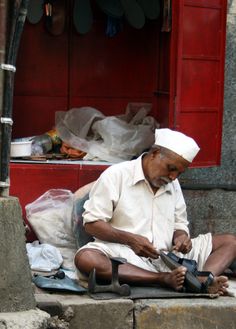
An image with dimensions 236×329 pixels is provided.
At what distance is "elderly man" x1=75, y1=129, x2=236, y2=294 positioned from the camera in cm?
640

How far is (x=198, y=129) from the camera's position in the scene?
7676mm

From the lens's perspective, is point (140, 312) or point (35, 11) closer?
point (140, 312)

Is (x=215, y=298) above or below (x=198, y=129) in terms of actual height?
below

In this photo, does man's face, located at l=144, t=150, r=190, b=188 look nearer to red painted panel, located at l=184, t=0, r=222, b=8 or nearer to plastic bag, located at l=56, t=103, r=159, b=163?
plastic bag, located at l=56, t=103, r=159, b=163

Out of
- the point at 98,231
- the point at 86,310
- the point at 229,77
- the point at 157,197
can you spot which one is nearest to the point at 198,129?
the point at 229,77

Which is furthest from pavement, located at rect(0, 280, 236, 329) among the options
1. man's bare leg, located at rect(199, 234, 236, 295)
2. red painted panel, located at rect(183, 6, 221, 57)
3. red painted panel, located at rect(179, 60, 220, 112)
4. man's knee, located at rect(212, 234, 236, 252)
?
red painted panel, located at rect(183, 6, 221, 57)

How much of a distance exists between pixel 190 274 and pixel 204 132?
171 centimetres

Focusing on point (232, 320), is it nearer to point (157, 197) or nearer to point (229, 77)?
point (157, 197)

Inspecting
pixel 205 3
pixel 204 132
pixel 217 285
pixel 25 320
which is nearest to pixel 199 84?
pixel 204 132

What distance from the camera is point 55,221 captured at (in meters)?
7.21

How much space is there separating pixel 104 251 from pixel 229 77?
2260 millimetres

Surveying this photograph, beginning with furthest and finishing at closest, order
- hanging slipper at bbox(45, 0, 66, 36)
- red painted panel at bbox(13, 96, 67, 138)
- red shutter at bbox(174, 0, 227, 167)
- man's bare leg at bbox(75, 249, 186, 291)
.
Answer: red painted panel at bbox(13, 96, 67, 138), hanging slipper at bbox(45, 0, 66, 36), red shutter at bbox(174, 0, 227, 167), man's bare leg at bbox(75, 249, 186, 291)

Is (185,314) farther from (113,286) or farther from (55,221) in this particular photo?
(55,221)

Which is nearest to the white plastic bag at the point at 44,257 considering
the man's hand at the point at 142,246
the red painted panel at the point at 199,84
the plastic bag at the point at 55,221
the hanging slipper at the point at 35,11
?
the plastic bag at the point at 55,221
